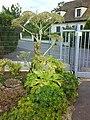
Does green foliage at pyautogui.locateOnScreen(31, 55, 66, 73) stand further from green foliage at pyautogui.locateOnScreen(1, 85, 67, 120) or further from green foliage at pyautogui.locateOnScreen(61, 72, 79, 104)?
green foliage at pyautogui.locateOnScreen(1, 85, 67, 120)

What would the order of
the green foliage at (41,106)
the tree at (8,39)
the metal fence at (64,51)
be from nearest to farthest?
1. the green foliage at (41,106)
2. the metal fence at (64,51)
3. the tree at (8,39)

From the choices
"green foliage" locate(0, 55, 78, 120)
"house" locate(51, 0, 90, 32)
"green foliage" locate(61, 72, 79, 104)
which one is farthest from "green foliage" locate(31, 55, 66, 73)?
"house" locate(51, 0, 90, 32)

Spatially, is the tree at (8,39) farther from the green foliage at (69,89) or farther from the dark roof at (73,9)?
the dark roof at (73,9)

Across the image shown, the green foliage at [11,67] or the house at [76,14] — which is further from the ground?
the house at [76,14]

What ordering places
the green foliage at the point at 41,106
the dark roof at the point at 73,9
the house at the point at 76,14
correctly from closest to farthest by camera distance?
the green foliage at the point at 41,106 < the house at the point at 76,14 < the dark roof at the point at 73,9

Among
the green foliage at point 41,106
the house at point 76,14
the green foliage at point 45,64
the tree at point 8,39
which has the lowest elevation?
the green foliage at point 41,106

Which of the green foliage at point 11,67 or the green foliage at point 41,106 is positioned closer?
the green foliage at point 41,106

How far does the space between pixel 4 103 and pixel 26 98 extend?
1.58ft

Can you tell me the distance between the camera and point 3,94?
4.04m

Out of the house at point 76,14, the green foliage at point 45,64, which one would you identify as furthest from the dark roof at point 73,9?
the green foliage at point 45,64

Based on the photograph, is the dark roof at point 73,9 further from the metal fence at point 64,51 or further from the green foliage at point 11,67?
the green foliage at point 11,67

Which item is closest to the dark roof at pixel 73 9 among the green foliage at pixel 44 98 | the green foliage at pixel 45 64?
the green foliage at pixel 45 64

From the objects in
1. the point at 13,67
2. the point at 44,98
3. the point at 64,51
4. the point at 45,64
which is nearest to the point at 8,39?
the point at 13,67

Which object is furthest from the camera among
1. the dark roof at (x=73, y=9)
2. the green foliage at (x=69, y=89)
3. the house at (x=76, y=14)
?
the dark roof at (x=73, y=9)
